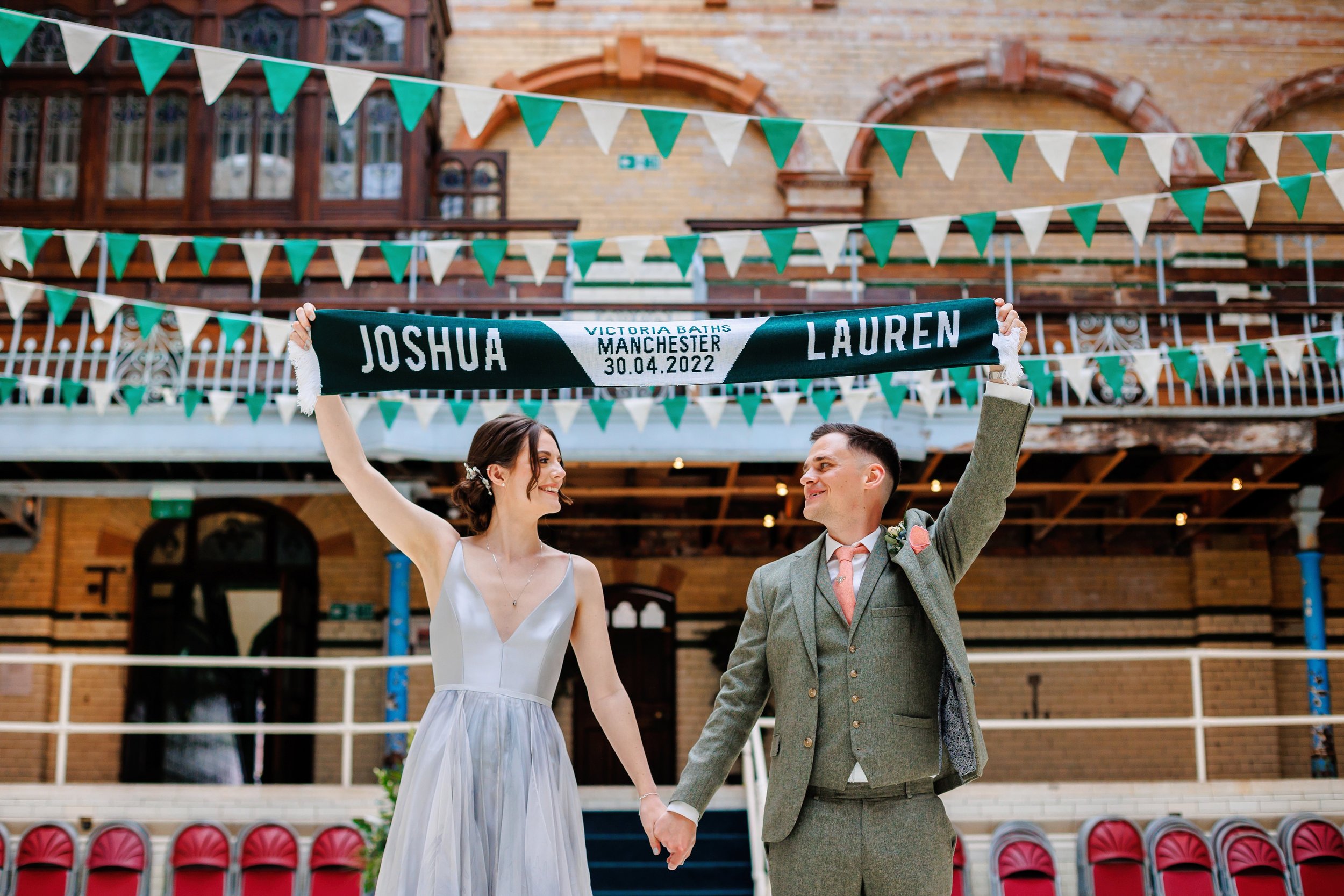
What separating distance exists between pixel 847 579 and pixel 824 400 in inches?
228

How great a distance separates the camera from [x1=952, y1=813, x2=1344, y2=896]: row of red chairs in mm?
7418

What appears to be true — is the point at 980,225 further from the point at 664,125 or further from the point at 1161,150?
the point at 664,125

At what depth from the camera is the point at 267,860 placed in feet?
24.8

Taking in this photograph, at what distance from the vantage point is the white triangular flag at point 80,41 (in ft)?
17.6

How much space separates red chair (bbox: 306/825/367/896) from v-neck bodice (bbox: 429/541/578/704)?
16.2 ft

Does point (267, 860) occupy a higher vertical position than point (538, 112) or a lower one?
lower


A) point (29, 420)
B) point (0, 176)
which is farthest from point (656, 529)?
point (0, 176)

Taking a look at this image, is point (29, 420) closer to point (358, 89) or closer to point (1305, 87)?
point (358, 89)

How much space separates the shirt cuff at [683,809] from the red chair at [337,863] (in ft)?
16.2

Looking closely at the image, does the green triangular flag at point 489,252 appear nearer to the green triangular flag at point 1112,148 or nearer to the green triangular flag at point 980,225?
the green triangular flag at point 980,225

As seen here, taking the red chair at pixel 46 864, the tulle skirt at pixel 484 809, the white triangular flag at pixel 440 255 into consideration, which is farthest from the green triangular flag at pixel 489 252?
the tulle skirt at pixel 484 809

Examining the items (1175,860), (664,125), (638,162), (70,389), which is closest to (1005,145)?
(664,125)

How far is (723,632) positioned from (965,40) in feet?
21.9

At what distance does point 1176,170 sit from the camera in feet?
43.1
